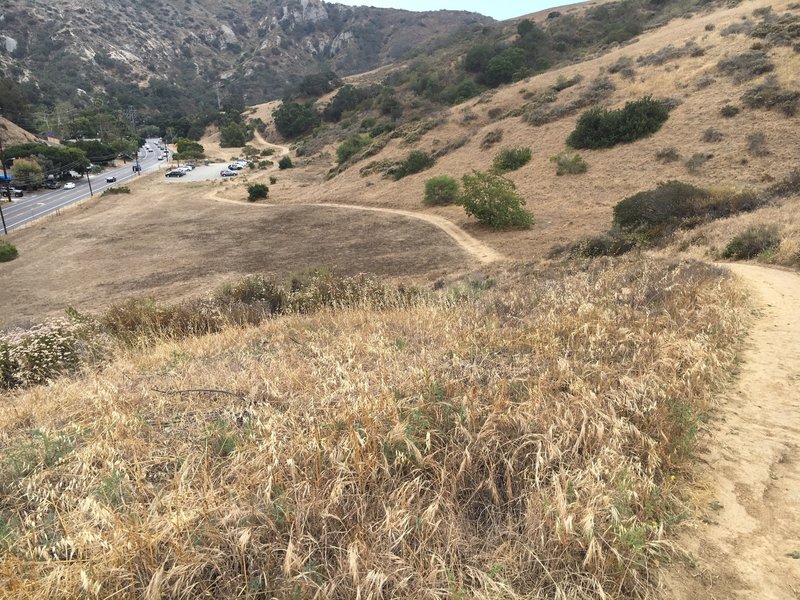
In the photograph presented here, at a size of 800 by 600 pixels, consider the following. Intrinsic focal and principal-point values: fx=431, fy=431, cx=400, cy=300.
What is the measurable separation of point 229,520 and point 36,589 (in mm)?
760

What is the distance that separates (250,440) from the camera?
2842mm

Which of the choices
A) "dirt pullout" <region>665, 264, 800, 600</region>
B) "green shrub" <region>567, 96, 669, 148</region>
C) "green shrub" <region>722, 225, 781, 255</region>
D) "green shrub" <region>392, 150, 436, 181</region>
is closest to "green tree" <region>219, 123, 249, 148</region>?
"green shrub" <region>392, 150, 436, 181</region>

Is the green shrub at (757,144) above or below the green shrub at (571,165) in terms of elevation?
above

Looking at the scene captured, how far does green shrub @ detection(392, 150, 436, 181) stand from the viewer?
37.2 metres

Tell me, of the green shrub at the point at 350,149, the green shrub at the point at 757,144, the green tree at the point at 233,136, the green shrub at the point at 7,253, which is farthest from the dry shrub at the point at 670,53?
the green tree at the point at 233,136

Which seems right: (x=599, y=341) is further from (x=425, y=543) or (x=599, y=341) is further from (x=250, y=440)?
(x=250, y=440)

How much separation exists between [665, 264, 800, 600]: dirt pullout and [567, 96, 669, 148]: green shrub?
26788 mm

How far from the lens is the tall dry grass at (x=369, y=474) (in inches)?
76.4

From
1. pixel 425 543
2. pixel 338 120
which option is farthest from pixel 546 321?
pixel 338 120

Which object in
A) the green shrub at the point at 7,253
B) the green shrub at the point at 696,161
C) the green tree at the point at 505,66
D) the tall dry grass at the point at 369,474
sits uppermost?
the green tree at the point at 505,66

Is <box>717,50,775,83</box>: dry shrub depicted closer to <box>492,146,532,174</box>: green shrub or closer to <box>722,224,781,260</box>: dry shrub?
<box>492,146,532,174</box>: green shrub

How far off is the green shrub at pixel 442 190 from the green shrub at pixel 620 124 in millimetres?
8652

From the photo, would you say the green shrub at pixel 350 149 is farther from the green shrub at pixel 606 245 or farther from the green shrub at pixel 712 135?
the green shrub at pixel 606 245

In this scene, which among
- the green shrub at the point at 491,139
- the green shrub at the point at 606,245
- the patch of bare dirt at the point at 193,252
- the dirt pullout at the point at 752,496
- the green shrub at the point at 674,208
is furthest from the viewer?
the green shrub at the point at 491,139
